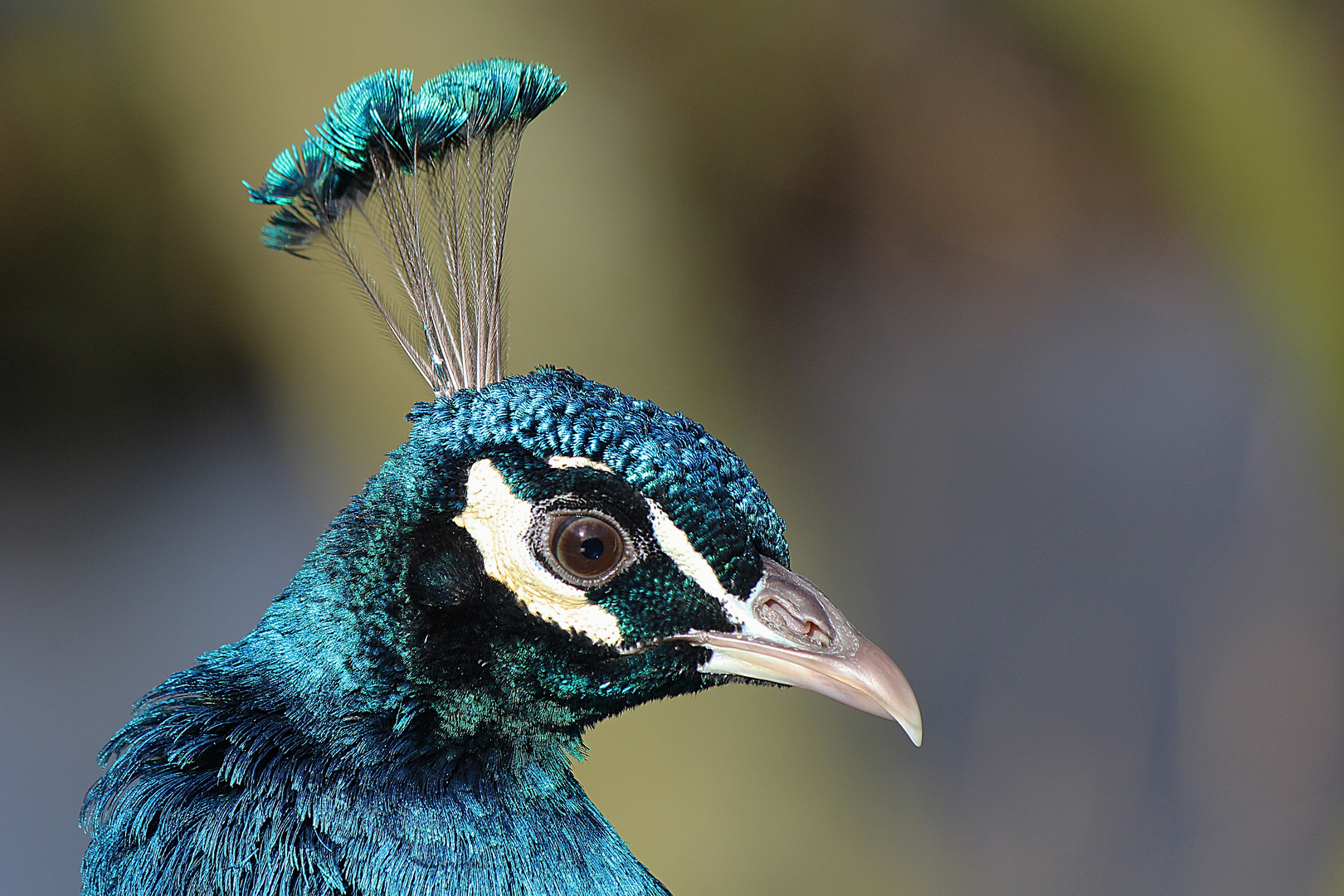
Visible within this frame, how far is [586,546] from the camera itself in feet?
1.94

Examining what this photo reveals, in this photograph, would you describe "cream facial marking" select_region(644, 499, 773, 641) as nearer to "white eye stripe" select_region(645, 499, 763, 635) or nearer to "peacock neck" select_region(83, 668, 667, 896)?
"white eye stripe" select_region(645, 499, 763, 635)

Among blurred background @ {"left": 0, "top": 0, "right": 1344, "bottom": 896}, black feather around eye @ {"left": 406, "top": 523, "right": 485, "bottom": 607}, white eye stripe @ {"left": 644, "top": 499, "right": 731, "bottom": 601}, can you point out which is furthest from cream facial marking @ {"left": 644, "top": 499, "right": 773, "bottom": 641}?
blurred background @ {"left": 0, "top": 0, "right": 1344, "bottom": 896}

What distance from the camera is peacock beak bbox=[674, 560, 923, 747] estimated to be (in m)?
0.59

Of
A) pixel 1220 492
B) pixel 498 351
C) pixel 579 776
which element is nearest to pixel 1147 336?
pixel 1220 492

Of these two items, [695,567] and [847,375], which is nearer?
[695,567]

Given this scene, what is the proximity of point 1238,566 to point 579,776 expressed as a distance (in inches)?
53.2

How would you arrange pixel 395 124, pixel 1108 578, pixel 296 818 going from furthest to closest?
1. pixel 1108 578
2. pixel 395 124
3. pixel 296 818

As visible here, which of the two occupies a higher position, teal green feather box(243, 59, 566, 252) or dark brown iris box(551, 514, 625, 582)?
teal green feather box(243, 59, 566, 252)

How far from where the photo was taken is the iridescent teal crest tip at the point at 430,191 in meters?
0.69

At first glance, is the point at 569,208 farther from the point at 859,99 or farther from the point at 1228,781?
the point at 1228,781

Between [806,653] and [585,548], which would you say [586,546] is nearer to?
[585,548]

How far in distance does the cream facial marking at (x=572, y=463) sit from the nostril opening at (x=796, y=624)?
13cm

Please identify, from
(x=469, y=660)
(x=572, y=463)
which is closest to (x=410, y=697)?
(x=469, y=660)

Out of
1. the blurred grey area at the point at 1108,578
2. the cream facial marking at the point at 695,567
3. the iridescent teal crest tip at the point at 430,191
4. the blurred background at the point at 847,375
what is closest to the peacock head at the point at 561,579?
the cream facial marking at the point at 695,567
